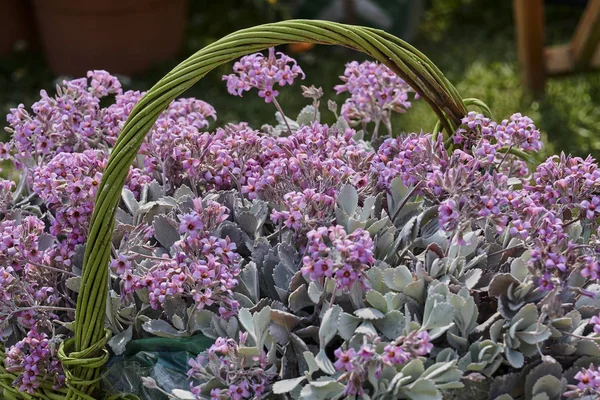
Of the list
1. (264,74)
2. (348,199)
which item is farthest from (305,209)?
(264,74)

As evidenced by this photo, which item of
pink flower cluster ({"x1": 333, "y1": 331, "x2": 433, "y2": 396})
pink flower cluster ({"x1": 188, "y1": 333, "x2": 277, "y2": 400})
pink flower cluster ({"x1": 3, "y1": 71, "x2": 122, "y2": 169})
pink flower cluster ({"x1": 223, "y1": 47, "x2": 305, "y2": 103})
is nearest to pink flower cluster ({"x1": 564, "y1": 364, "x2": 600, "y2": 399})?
pink flower cluster ({"x1": 333, "y1": 331, "x2": 433, "y2": 396})

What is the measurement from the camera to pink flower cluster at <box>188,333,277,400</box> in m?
1.10

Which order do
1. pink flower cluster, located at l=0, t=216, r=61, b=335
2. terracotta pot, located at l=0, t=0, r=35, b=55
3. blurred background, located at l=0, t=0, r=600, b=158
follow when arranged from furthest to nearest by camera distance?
terracotta pot, located at l=0, t=0, r=35, b=55
blurred background, located at l=0, t=0, r=600, b=158
pink flower cluster, located at l=0, t=216, r=61, b=335

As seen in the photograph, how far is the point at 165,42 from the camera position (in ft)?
14.1

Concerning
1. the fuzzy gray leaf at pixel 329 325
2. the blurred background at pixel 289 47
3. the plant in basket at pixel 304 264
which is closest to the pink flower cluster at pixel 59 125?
the plant in basket at pixel 304 264

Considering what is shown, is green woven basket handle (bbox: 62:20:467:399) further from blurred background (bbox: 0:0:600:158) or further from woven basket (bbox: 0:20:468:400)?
blurred background (bbox: 0:0:600:158)

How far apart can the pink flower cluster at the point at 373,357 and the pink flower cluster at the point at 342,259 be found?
9 cm

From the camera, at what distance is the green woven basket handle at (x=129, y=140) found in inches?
45.1

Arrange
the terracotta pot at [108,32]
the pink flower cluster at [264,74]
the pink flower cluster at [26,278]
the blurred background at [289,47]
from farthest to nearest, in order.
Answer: the terracotta pot at [108,32], the blurred background at [289,47], the pink flower cluster at [264,74], the pink flower cluster at [26,278]

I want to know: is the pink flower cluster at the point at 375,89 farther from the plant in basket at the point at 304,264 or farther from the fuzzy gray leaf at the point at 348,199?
the fuzzy gray leaf at the point at 348,199

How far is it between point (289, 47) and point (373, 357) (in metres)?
3.60

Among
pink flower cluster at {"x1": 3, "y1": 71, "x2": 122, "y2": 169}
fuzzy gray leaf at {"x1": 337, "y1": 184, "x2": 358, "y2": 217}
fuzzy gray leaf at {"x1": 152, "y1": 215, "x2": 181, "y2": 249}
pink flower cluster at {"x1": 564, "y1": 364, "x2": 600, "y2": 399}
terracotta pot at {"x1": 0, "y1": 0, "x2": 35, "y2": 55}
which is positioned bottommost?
pink flower cluster at {"x1": 564, "y1": 364, "x2": 600, "y2": 399}

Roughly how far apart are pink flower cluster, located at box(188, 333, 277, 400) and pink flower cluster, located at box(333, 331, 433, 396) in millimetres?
126

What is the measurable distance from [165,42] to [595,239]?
135 inches
